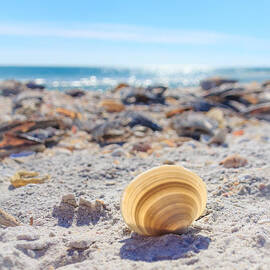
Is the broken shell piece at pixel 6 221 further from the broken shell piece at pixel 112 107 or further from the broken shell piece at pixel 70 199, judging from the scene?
the broken shell piece at pixel 112 107

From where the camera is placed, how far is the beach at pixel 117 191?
1.54 m

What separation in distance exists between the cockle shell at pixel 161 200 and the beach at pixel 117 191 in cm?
8

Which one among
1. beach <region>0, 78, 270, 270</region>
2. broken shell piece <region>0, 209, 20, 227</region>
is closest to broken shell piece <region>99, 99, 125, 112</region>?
beach <region>0, 78, 270, 270</region>

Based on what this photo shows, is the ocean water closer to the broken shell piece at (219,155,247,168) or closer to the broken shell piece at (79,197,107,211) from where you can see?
the broken shell piece at (219,155,247,168)

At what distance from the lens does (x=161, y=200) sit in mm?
1601

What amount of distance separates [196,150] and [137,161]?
80 centimetres

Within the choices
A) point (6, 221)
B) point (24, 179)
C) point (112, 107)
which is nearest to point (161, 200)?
point (6, 221)

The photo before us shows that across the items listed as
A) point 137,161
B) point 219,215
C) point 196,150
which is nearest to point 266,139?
point 196,150

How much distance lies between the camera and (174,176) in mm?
1610

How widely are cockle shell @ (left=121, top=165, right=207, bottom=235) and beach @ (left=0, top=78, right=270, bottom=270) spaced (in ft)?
0.25

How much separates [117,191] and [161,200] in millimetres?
975

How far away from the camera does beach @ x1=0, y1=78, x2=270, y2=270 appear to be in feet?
5.06

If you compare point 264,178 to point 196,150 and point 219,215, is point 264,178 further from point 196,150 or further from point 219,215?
point 196,150

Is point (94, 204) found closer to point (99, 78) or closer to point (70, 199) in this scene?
point (70, 199)
